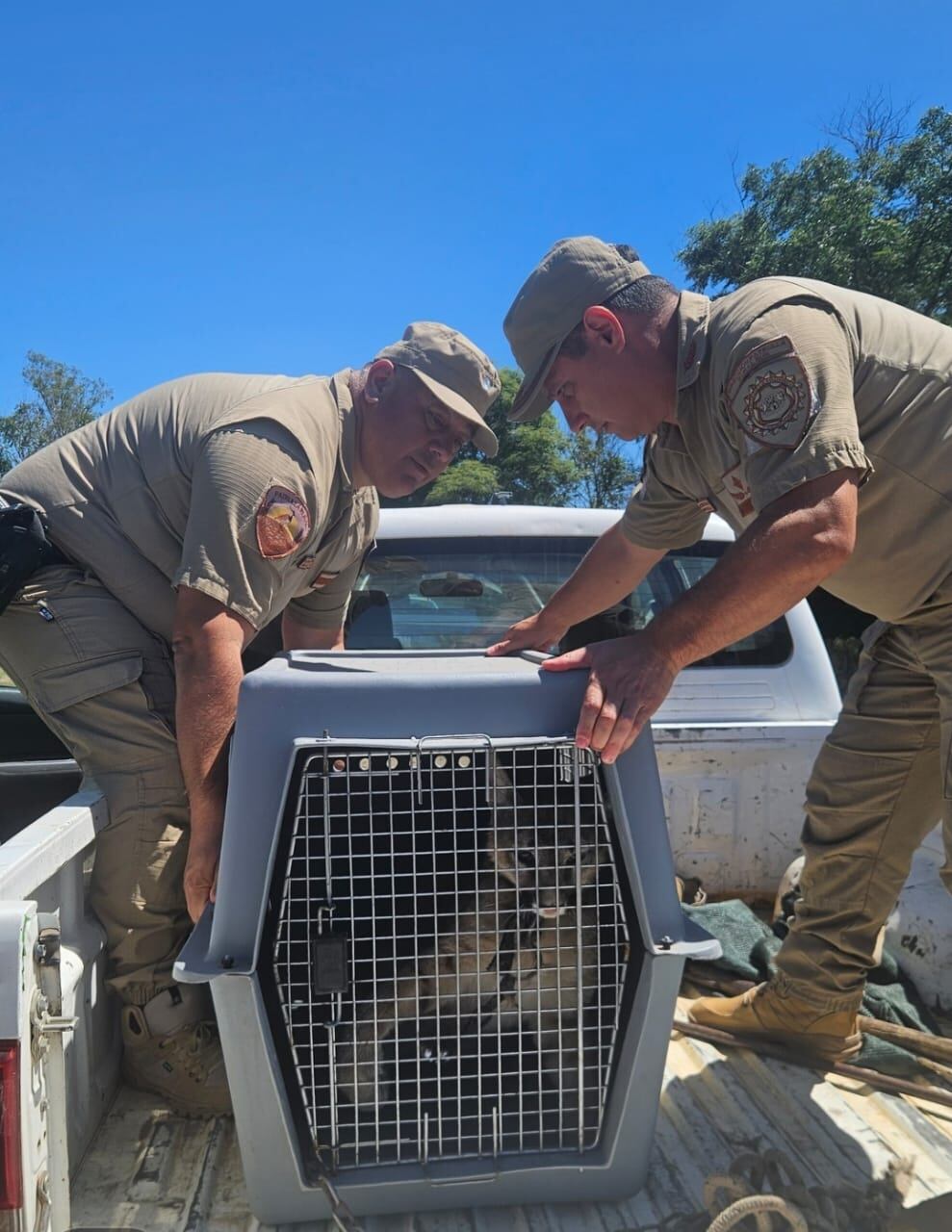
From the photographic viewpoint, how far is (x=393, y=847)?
59.0 inches

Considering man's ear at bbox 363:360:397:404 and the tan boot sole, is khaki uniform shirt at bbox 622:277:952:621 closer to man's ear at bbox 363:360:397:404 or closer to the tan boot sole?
man's ear at bbox 363:360:397:404

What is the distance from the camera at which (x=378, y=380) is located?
235 centimetres

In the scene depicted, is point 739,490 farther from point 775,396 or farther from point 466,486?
point 466,486

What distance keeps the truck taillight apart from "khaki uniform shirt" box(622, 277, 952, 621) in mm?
1344

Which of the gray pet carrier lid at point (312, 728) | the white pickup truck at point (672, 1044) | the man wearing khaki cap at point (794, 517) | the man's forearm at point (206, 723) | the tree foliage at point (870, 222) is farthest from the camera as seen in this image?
the tree foliage at point (870, 222)

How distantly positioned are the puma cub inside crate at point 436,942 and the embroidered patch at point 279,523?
1.30 ft

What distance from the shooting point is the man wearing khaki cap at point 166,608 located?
182 centimetres

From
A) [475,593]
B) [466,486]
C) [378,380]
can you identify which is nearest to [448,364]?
[378,380]

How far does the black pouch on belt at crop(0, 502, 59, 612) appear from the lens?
1923mm

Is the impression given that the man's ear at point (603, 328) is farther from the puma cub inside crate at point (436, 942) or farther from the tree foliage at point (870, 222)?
the tree foliage at point (870, 222)

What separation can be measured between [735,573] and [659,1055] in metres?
0.80

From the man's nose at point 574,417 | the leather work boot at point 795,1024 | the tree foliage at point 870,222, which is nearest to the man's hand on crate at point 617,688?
the man's nose at point 574,417

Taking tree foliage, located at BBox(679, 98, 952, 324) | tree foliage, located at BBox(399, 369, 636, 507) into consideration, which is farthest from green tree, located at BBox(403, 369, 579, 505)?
tree foliage, located at BBox(679, 98, 952, 324)

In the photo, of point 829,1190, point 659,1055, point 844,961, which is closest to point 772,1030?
point 844,961
